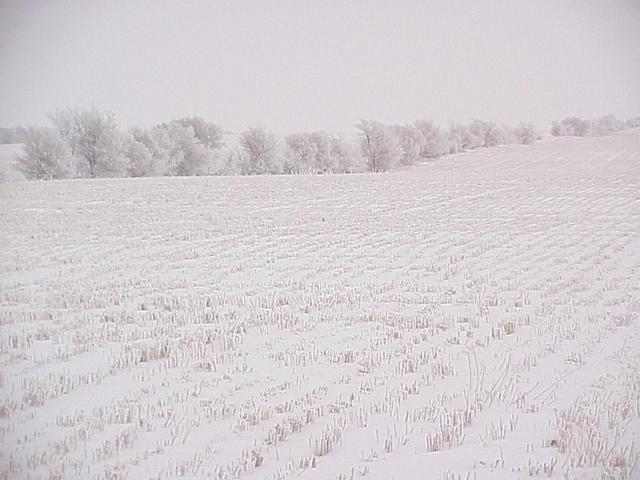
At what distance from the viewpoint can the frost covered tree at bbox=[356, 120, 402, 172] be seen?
60.9 m

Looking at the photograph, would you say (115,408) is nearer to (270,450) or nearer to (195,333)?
Result: (270,450)

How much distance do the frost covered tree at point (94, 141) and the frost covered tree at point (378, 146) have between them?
23875 millimetres

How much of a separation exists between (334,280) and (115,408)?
605 cm

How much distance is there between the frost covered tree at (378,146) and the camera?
6088cm

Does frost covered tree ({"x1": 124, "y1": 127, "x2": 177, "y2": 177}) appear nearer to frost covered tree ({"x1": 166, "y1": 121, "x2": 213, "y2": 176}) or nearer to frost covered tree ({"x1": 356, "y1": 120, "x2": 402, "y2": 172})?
frost covered tree ({"x1": 166, "y1": 121, "x2": 213, "y2": 176})

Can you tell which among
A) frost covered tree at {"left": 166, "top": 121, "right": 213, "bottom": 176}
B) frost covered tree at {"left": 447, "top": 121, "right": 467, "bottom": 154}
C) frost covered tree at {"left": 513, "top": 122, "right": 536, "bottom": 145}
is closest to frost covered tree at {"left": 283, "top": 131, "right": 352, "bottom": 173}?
frost covered tree at {"left": 166, "top": 121, "right": 213, "bottom": 176}

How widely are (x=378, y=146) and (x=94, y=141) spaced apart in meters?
27.0

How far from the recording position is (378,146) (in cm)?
6134

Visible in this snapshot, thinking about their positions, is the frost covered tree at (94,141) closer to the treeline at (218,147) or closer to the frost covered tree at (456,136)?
the treeline at (218,147)

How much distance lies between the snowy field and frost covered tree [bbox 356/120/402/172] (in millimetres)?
45168

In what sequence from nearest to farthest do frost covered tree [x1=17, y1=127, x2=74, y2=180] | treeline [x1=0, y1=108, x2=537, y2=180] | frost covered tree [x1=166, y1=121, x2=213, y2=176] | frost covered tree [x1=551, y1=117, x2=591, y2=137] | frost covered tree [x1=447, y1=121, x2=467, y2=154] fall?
1. frost covered tree [x1=17, y1=127, x2=74, y2=180]
2. treeline [x1=0, y1=108, x2=537, y2=180]
3. frost covered tree [x1=551, y1=117, x2=591, y2=137]
4. frost covered tree [x1=166, y1=121, x2=213, y2=176]
5. frost covered tree [x1=447, y1=121, x2=467, y2=154]

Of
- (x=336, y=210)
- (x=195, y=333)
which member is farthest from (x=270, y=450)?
(x=336, y=210)

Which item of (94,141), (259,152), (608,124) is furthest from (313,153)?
Result: (608,124)

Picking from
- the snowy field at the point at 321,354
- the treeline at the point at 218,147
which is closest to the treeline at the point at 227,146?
the treeline at the point at 218,147
